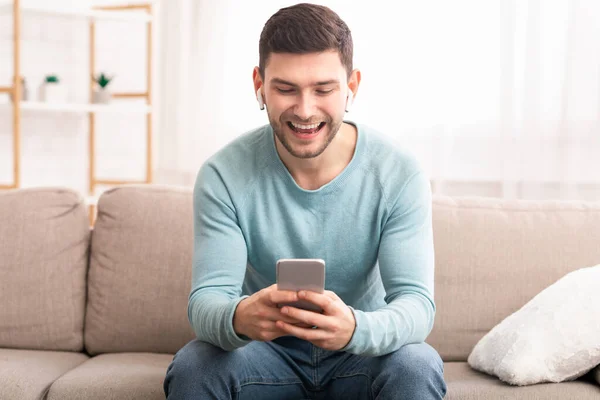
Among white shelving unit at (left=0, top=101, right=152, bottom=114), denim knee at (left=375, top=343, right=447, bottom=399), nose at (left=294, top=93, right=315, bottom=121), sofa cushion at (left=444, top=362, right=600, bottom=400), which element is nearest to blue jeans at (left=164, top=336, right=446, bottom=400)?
denim knee at (left=375, top=343, right=447, bottom=399)

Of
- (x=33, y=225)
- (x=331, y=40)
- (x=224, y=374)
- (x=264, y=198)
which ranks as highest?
(x=331, y=40)

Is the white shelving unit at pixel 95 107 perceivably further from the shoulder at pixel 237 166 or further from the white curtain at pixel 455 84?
the shoulder at pixel 237 166

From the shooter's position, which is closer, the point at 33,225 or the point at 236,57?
the point at 33,225

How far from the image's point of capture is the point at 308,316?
1415mm

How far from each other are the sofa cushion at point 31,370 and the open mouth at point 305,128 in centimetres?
84

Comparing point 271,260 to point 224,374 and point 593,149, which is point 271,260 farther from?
point 593,149

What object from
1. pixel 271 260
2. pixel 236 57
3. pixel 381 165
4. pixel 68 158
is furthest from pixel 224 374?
pixel 68 158

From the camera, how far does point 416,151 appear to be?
338cm

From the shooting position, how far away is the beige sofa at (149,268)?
2.09 m

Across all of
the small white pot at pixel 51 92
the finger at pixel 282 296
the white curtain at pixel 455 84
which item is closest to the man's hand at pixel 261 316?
the finger at pixel 282 296

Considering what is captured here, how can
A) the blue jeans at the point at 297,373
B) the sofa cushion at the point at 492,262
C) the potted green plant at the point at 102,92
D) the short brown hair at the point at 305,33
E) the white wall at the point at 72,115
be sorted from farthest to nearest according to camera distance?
1. the white wall at the point at 72,115
2. the potted green plant at the point at 102,92
3. the sofa cushion at the point at 492,262
4. the short brown hair at the point at 305,33
5. the blue jeans at the point at 297,373

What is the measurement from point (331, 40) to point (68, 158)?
253 centimetres

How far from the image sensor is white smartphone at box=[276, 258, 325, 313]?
1367mm

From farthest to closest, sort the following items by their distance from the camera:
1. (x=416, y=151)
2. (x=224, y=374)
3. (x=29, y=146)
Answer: (x=29, y=146) < (x=416, y=151) < (x=224, y=374)
